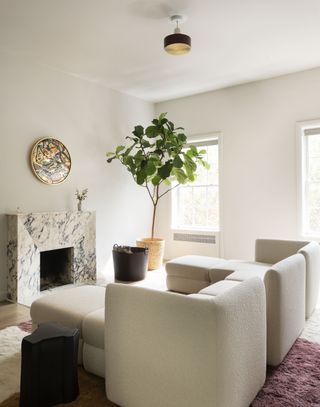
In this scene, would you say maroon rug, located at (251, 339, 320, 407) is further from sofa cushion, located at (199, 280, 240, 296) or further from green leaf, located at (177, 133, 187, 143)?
green leaf, located at (177, 133, 187, 143)

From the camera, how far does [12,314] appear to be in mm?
3414

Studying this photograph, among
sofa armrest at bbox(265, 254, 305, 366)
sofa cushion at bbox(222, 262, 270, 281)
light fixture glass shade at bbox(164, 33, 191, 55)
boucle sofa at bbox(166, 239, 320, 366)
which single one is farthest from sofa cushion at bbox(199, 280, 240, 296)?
light fixture glass shade at bbox(164, 33, 191, 55)

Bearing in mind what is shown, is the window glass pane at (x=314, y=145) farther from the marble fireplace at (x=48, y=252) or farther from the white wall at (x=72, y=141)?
the marble fireplace at (x=48, y=252)

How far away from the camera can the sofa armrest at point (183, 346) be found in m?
1.51

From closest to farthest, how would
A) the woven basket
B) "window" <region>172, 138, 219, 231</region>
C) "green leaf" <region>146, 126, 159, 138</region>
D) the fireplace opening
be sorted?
the fireplace opening
"green leaf" <region>146, 126, 159, 138</region>
the woven basket
"window" <region>172, 138, 219, 231</region>

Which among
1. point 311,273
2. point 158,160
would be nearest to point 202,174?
point 158,160

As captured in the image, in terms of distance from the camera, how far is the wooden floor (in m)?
3.18

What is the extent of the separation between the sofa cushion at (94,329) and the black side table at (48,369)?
0.18m

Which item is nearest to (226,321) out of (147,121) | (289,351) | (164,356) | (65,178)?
(164,356)

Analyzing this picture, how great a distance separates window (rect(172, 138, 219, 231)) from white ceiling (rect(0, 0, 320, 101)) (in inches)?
48.1

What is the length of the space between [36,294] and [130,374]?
2.64 m

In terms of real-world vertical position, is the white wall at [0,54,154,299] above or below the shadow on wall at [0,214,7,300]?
above

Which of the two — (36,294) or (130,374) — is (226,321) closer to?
(130,374)

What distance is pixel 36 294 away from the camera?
4035mm
